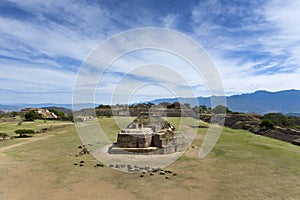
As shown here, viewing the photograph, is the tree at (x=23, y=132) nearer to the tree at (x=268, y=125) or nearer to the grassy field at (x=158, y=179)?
the grassy field at (x=158, y=179)

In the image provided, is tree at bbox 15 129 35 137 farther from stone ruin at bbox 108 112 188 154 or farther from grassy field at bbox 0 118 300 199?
stone ruin at bbox 108 112 188 154

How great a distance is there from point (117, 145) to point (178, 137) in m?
4.86

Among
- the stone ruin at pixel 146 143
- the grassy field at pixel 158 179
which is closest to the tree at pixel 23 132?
the grassy field at pixel 158 179

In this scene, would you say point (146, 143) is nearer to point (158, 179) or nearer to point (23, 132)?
point (158, 179)

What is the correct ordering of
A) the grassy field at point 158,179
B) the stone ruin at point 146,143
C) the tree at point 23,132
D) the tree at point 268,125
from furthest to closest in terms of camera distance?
1. the tree at point 268,125
2. the tree at point 23,132
3. the stone ruin at point 146,143
4. the grassy field at point 158,179

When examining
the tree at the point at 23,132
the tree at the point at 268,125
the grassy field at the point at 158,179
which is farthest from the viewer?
the tree at the point at 268,125

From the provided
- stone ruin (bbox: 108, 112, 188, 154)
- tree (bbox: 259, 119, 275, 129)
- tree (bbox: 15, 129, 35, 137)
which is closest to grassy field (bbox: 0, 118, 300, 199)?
stone ruin (bbox: 108, 112, 188, 154)

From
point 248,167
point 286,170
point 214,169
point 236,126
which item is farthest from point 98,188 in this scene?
point 236,126

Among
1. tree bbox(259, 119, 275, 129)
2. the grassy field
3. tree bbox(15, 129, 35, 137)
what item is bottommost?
the grassy field

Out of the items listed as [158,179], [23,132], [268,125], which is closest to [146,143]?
[158,179]

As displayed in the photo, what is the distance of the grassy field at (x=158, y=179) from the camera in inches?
331

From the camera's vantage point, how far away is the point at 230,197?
804cm

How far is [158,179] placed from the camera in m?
10.2

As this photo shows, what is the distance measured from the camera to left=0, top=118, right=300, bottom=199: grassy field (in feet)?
27.6
